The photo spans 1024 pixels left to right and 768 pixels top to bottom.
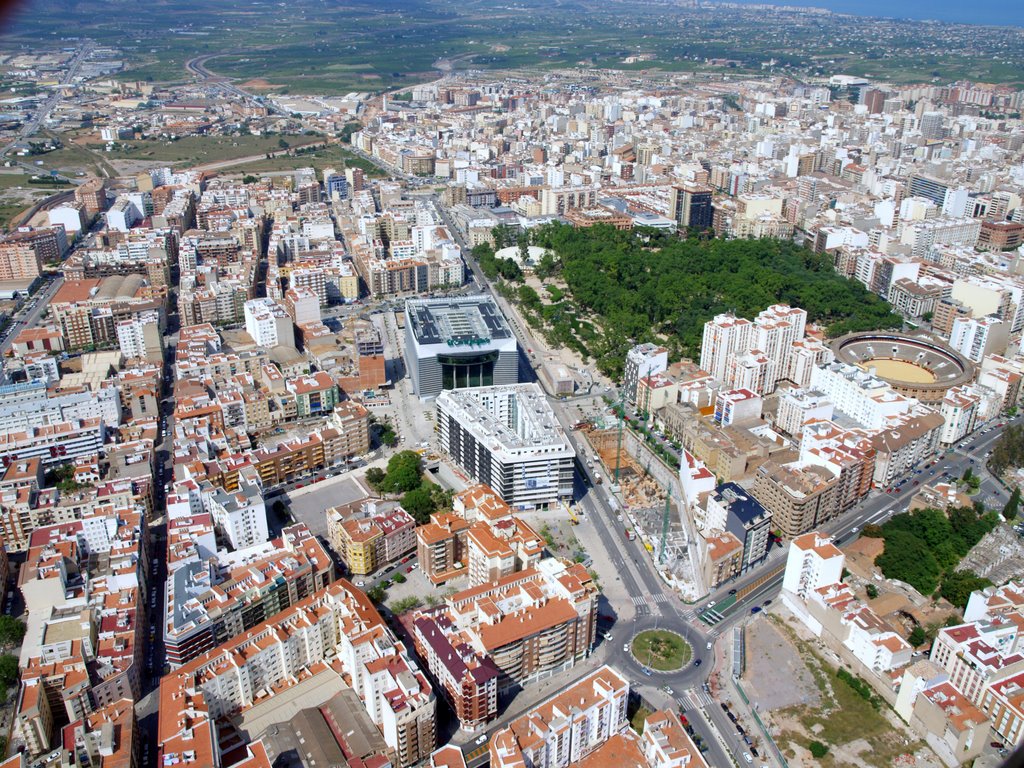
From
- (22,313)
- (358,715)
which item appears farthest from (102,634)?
(22,313)

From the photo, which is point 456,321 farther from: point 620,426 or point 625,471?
point 625,471

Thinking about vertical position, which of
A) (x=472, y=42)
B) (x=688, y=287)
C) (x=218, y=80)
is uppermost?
(x=472, y=42)

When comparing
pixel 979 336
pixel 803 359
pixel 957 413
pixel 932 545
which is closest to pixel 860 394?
pixel 957 413

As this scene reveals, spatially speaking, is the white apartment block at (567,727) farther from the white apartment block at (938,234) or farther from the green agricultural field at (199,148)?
the green agricultural field at (199,148)

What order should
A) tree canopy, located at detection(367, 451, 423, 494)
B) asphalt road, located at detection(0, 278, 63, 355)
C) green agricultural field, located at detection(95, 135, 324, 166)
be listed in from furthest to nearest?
green agricultural field, located at detection(95, 135, 324, 166) → asphalt road, located at detection(0, 278, 63, 355) → tree canopy, located at detection(367, 451, 423, 494)

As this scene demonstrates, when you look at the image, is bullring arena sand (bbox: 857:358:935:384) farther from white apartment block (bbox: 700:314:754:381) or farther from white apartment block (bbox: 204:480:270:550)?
white apartment block (bbox: 204:480:270:550)

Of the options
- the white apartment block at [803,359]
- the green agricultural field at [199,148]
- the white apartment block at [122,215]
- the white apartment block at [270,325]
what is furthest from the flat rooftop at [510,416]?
the green agricultural field at [199,148]

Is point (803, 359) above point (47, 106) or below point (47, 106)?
below

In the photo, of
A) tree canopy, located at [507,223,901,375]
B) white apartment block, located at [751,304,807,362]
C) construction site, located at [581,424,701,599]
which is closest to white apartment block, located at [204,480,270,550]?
construction site, located at [581,424,701,599]
